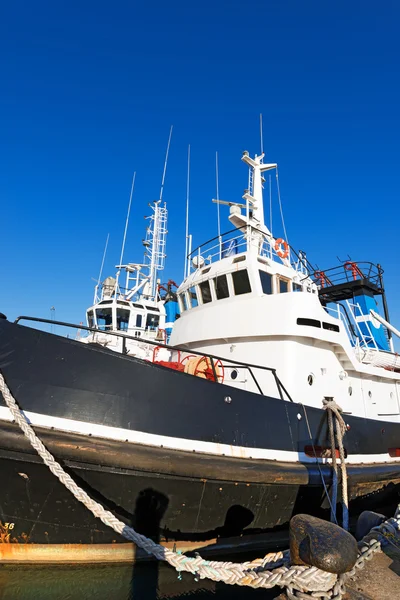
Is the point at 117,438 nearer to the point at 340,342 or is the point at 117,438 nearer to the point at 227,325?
the point at 227,325

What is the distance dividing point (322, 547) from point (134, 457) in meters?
2.32

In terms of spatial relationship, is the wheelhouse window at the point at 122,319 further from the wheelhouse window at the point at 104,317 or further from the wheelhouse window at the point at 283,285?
the wheelhouse window at the point at 283,285

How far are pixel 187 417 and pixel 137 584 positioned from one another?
2051mm

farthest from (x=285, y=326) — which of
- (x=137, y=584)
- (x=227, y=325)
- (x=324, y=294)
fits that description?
(x=324, y=294)

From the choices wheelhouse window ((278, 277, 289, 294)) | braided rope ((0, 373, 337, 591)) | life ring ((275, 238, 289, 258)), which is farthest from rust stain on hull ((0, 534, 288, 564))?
life ring ((275, 238, 289, 258))

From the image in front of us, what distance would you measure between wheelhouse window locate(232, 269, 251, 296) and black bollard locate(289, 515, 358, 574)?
5.29 metres

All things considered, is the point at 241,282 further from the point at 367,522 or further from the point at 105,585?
the point at 105,585

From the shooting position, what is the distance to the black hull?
4.09 meters

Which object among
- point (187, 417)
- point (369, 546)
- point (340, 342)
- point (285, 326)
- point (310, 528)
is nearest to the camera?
point (310, 528)

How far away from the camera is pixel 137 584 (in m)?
4.53

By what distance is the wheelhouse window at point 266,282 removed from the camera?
7.71 metres

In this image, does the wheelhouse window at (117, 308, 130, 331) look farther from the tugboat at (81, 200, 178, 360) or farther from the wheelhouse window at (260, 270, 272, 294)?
the wheelhouse window at (260, 270, 272, 294)

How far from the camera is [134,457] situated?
167 inches

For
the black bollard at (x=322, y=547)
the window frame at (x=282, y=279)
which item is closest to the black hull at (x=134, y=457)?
the black bollard at (x=322, y=547)
